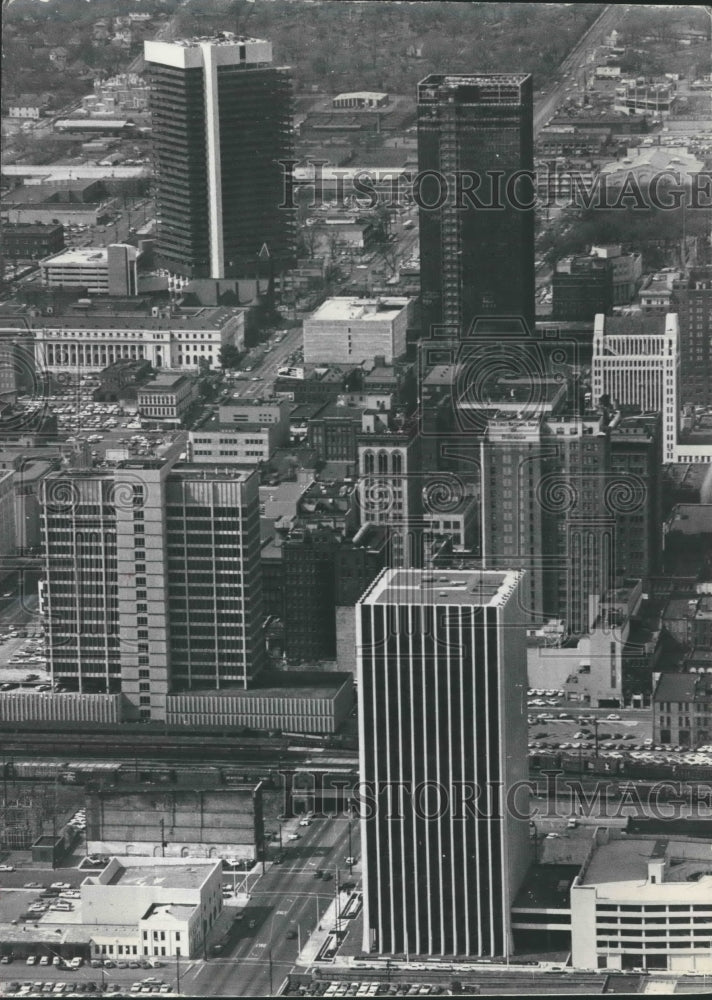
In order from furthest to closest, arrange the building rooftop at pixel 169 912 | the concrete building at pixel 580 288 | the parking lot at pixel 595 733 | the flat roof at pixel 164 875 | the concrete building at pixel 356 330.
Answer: the concrete building at pixel 580 288
the concrete building at pixel 356 330
the parking lot at pixel 595 733
the flat roof at pixel 164 875
the building rooftop at pixel 169 912

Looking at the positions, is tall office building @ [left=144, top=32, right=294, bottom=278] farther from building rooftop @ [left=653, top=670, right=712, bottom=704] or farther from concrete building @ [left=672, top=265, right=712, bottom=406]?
building rooftop @ [left=653, top=670, right=712, bottom=704]

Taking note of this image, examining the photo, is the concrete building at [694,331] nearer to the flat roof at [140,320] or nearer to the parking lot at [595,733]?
the flat roof at [140,320]

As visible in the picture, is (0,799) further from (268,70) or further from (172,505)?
(268,70)

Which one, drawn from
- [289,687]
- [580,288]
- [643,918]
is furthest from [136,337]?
[643,918]

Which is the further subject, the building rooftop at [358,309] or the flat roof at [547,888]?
the building rooftop at [358,309]

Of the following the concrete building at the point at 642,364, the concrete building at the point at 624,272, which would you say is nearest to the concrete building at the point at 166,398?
the concrete building at the point at 642,364
